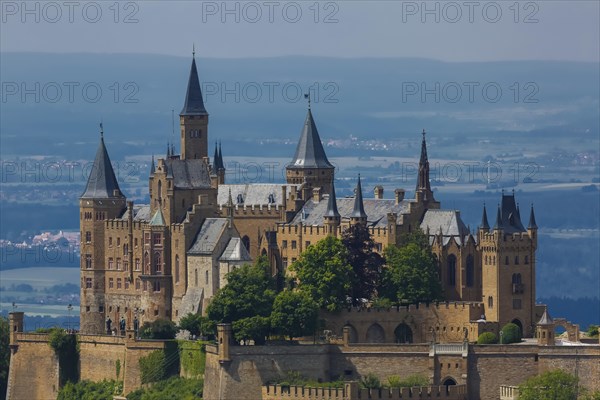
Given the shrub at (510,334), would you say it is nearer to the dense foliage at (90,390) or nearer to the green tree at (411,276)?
the green tree at (411,276)

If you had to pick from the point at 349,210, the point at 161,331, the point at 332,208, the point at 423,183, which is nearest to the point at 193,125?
the point at 349,210

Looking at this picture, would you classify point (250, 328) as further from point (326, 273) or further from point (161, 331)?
point (161, 331)

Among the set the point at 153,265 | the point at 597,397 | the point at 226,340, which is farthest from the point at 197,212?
the point at 597,397

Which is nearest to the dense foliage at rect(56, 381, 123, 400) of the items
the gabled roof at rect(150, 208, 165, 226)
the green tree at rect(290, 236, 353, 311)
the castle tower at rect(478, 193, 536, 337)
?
the gabled roof at rect(150, 208, 165, 226)

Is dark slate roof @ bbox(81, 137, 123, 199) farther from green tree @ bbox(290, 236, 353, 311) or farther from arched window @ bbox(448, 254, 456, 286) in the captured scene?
arched window @ bbox(448, 254, 456, 286)

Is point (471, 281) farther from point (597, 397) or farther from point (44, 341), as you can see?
point (44, 341)

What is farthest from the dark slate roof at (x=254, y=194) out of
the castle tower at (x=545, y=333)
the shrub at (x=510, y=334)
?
the castle tower at (x=545, y=333)
